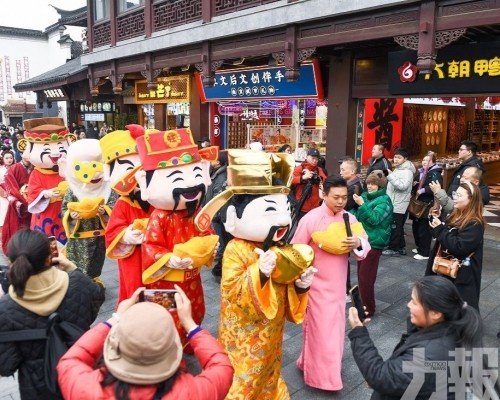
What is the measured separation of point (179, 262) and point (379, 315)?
Answer: 2686 mm

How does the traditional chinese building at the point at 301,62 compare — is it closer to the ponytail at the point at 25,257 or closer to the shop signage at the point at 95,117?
the shop signage at the point at 95,117

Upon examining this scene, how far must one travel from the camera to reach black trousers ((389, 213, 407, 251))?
272 inches

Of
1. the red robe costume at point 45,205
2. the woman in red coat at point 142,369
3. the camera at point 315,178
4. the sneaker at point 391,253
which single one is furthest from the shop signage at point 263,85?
the woman in red coat at point 142,369

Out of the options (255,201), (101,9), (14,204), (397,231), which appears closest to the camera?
(255,201)

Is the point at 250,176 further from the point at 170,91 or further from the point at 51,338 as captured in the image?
the point at 170,91

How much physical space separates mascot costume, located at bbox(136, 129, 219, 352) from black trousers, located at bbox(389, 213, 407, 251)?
4.28 metres

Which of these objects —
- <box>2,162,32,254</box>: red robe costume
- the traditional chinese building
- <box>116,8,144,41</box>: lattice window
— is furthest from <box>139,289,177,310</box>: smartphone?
<box>116,8,144,41</box>: lattice window

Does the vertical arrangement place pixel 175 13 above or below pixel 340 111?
above

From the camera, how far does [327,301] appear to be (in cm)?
350

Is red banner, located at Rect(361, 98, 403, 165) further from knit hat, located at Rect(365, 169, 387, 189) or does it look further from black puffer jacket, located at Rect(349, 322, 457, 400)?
black puffer jacket, located at Rect(349, 322, 457, 400)

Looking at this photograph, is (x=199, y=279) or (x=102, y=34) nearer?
(x=199, y=279)

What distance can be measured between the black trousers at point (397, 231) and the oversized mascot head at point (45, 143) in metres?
4.89

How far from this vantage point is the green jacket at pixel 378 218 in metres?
4.52

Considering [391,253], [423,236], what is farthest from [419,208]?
[391,253]
